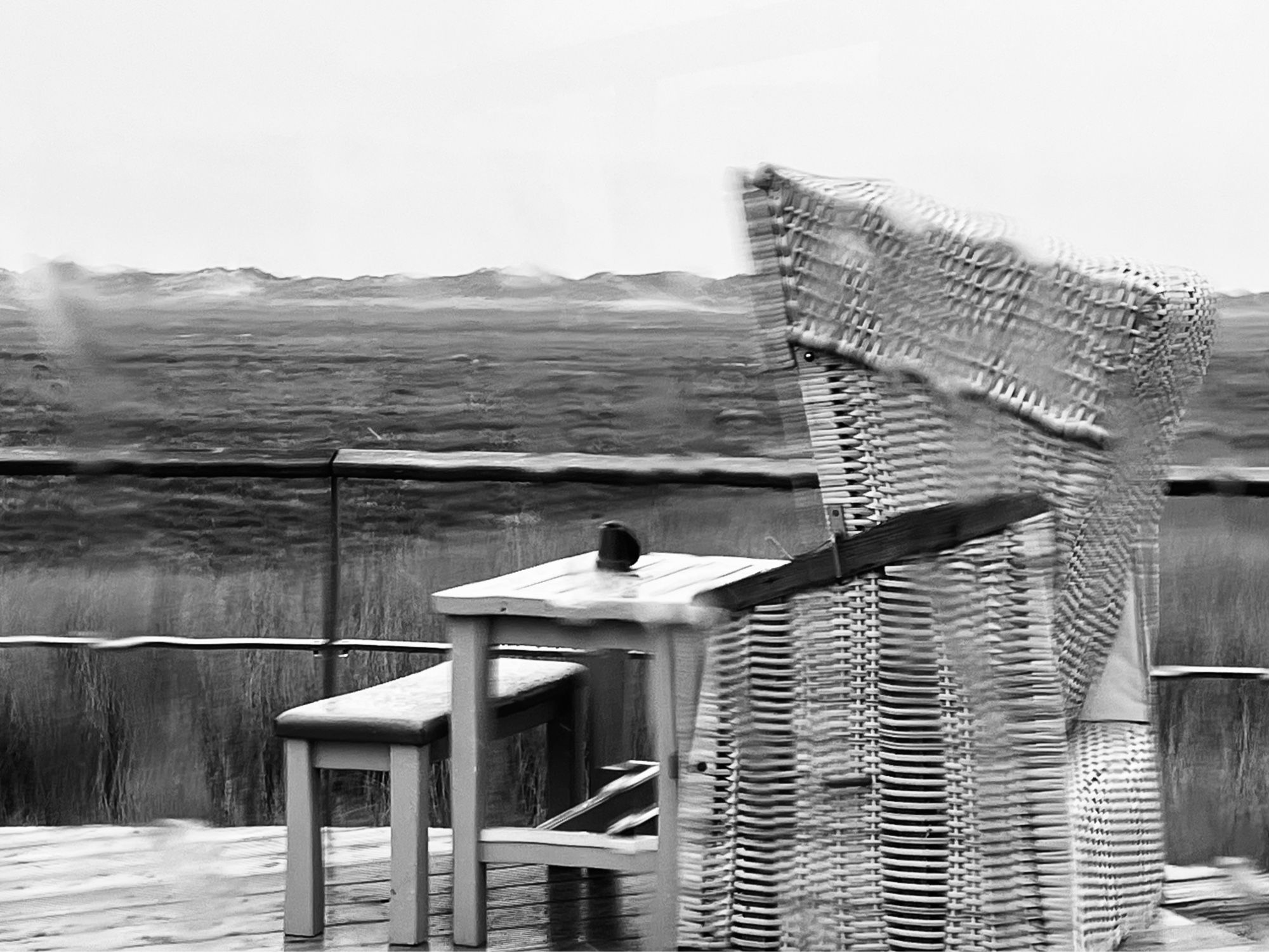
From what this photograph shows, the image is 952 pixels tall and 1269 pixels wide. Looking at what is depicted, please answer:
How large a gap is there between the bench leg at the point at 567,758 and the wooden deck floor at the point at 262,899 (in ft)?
0.36

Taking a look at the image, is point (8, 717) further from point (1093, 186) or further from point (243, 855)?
point (1093, 186)

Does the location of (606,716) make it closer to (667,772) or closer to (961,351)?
(667,772)

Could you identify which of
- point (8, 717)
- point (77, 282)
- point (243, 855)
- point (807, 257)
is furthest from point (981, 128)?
point (8, 717)

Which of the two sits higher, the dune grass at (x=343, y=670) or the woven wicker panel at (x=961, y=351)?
the woven wicker panel at (x=961, y=351)

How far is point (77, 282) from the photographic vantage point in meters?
1.62

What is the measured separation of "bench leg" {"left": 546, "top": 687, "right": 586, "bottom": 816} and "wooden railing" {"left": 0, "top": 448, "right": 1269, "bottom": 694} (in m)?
0.29

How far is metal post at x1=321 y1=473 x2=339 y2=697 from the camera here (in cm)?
247

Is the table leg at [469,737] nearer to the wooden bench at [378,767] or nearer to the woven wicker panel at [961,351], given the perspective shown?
the wooden bench at [378,767]

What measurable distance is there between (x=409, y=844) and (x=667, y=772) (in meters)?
0.34

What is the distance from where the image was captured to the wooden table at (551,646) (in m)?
1.80

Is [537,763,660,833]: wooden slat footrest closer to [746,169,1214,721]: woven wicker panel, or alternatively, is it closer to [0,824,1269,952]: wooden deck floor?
[0,824,1269,952]: wooden deck floor

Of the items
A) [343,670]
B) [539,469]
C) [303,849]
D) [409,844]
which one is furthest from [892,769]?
[343,670]

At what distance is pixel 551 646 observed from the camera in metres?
1.87

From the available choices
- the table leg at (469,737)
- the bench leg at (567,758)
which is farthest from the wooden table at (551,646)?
the bench leg at (567,758)
